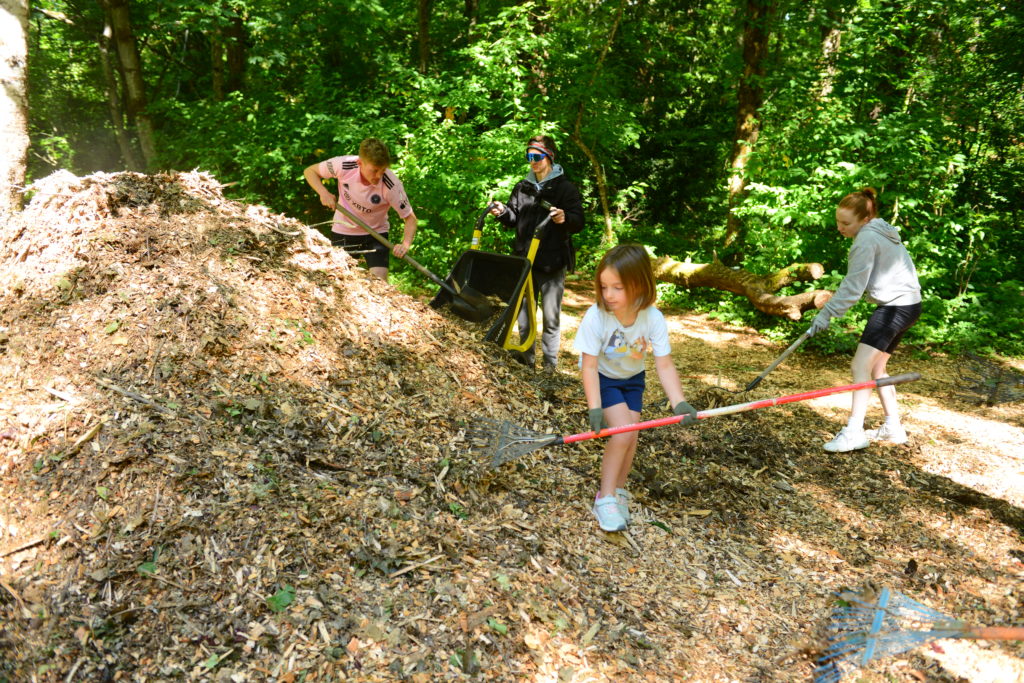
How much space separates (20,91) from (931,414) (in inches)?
291

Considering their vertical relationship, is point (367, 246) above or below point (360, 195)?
below

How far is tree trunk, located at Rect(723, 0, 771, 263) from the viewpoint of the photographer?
8336mm

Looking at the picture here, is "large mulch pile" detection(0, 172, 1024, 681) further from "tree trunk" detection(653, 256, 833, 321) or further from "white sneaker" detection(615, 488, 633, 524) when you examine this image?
"tree trunk" detection(653, 256, 833, 321)

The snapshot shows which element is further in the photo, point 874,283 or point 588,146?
point 588,146

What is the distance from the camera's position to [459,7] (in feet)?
38.9

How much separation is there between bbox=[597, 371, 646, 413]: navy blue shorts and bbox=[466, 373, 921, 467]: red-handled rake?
120mm

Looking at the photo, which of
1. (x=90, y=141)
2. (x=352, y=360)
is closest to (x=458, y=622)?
(x=352, y=360)

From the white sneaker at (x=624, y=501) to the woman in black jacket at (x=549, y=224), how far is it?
175 cm

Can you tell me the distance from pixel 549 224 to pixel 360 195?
1.42m

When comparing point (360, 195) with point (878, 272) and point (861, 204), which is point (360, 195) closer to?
point (861, 204)

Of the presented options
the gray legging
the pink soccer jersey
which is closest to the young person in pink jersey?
the pink soccer jersey

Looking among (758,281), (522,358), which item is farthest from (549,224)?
(758,281)

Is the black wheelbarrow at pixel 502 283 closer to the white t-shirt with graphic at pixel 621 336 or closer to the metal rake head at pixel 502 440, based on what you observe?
the metal rake head at pixel 502 440

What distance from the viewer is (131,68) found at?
10062 millimetres
